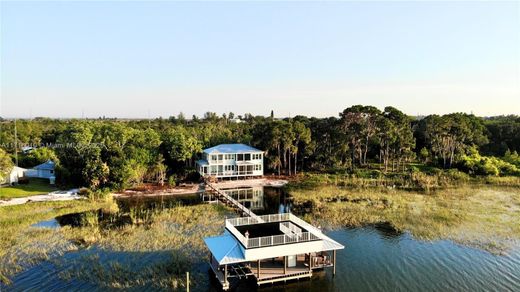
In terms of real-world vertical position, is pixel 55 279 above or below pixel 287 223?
below

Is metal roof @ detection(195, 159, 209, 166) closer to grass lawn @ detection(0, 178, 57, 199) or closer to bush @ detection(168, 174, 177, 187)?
bush @ detection(168, 174, 177, 187)

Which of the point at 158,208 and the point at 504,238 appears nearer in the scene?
the point at 504,238

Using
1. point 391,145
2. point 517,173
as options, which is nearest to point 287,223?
point 391,145

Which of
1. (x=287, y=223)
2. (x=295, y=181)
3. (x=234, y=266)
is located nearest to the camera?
(x=234, y=266)

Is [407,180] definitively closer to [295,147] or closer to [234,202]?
[295,147]

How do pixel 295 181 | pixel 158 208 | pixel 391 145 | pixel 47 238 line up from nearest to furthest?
1. pixel 47 238
2. pixel 158 208
3. pixel 295 181
4. pixel 391 145

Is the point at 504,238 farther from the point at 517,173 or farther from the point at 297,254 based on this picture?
the point at 517,173

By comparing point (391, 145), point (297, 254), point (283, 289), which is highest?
point (391, 145)
